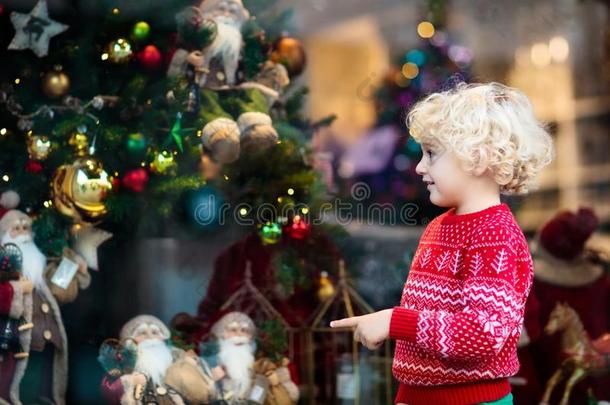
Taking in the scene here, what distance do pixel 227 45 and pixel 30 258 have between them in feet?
2.26

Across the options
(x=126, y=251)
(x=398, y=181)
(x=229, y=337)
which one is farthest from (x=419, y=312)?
(x=398, y=181)

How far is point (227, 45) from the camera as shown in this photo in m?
2.41

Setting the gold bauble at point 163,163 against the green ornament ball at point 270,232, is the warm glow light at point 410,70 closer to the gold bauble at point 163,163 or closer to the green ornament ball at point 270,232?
the green ornament ball at point 270,232

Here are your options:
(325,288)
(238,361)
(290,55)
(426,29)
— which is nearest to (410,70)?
(426,29)

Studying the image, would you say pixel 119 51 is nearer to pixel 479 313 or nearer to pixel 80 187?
pixel 80 187

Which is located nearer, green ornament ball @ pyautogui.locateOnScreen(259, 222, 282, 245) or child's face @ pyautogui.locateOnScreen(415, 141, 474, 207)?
child's face @ pyautogui.locateOnScreen(415, 141, 474, 207)

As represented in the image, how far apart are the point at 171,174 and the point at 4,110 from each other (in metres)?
0.41

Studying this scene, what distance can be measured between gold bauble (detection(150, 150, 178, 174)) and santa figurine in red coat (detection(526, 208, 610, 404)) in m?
1.11

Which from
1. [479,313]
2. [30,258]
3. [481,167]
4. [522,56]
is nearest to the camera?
[479,313]

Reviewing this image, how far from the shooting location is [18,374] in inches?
86.0

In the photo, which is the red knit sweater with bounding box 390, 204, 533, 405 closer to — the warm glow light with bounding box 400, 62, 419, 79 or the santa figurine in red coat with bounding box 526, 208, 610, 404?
the santa figurine in red coat with bounding box 526, 208, 610, 404

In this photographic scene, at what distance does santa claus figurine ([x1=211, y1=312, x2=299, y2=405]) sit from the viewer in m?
2.33

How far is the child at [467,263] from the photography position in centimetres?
169

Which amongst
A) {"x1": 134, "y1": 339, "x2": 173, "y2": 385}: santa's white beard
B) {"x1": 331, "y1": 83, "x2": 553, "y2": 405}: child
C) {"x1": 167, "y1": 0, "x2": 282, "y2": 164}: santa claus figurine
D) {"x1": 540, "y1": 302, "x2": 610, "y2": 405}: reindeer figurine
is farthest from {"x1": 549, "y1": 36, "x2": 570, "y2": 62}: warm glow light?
{"x1": 134, "y1": 339, "x2": 173, "y2": 385}: santa's white beard
